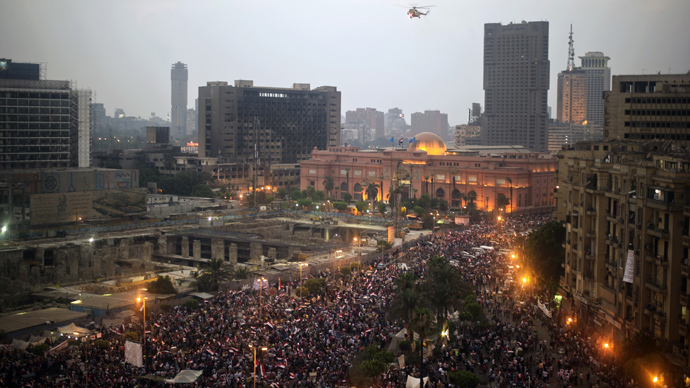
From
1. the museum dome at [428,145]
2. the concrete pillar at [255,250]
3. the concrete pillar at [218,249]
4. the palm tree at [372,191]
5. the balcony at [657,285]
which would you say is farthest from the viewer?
the museum dome at [428,145]

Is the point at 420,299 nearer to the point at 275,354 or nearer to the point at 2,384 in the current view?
the point at 275,354

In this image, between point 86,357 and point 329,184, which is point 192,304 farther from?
point 329,184

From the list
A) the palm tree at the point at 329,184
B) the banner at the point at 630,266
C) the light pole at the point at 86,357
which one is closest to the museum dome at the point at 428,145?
the palm tree at the point at 329,184

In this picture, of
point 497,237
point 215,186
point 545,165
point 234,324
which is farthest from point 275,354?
point 215,186

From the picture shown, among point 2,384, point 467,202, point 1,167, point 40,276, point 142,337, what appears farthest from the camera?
point 467,202

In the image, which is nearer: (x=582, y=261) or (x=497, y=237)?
(x=582, y=261)

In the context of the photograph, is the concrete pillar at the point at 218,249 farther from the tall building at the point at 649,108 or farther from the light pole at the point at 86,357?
the tall building at the point at 649,108
